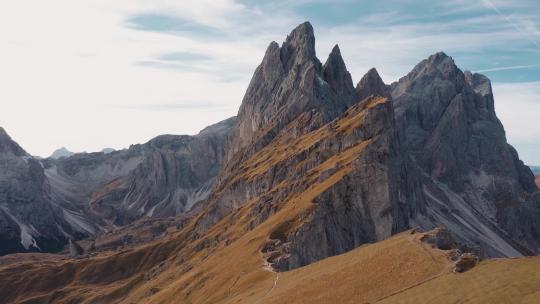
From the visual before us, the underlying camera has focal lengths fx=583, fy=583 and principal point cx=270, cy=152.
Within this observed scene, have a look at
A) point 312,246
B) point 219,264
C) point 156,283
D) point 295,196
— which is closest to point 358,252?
point 312,246

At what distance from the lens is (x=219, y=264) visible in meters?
150

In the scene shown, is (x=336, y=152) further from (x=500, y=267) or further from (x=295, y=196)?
(x=500, y=267)

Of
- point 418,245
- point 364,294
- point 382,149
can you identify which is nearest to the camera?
point 364,294

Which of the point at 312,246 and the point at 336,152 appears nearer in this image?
the point at 312,246

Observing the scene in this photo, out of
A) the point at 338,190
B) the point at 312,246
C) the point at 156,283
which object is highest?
the point at 338,190

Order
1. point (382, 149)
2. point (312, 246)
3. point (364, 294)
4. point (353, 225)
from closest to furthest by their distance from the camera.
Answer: point (364, 294) < point (312, 246) < point (353, 225) < point (382, 149)

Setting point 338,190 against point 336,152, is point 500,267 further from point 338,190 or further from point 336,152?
point 336,152

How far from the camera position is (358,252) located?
9831cm

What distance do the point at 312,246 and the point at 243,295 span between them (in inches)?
1068

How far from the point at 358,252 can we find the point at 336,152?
8876 cm

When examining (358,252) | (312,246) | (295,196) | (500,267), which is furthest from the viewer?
(295,196)

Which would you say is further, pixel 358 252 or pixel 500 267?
pixel 358 252

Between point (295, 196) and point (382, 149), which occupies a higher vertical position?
point (382, 149)

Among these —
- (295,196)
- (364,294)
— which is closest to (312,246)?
(295,196)
